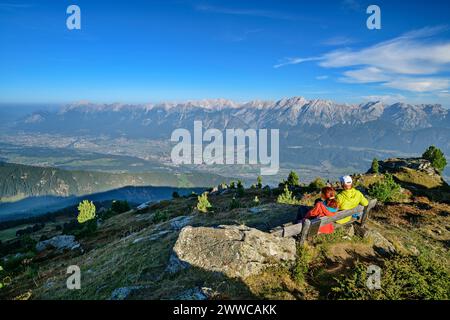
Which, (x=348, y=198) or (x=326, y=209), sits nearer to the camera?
(x=326, y=209)

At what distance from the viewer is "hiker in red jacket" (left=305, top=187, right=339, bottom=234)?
13753 mm

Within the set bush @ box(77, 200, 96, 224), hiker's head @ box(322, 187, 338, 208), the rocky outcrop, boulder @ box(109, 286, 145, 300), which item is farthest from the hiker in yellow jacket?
the rocky outcrop

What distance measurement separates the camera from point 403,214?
25781mm

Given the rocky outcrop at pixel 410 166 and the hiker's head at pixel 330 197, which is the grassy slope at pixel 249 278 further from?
the rocky outcrop at pixel 410 166

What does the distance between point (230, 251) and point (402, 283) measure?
6.32 meters

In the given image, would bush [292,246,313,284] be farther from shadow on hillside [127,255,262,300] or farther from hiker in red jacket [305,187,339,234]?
shadow on hillside [127,255,262,300]

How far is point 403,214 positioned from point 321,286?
732 inches

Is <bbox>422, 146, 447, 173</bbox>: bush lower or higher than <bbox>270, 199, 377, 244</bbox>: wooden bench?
lower

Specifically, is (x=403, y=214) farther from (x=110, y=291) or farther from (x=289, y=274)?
(x=110, y=291)

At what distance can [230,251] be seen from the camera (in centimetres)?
1205

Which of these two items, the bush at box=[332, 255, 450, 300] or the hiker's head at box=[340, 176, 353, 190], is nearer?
the bush at box=[332, 255, 450, 300]

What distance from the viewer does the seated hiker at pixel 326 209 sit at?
13.8m

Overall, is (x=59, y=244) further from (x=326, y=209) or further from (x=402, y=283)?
(x=402, y=283)

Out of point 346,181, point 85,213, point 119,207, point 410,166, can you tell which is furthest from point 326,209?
point 410,166
